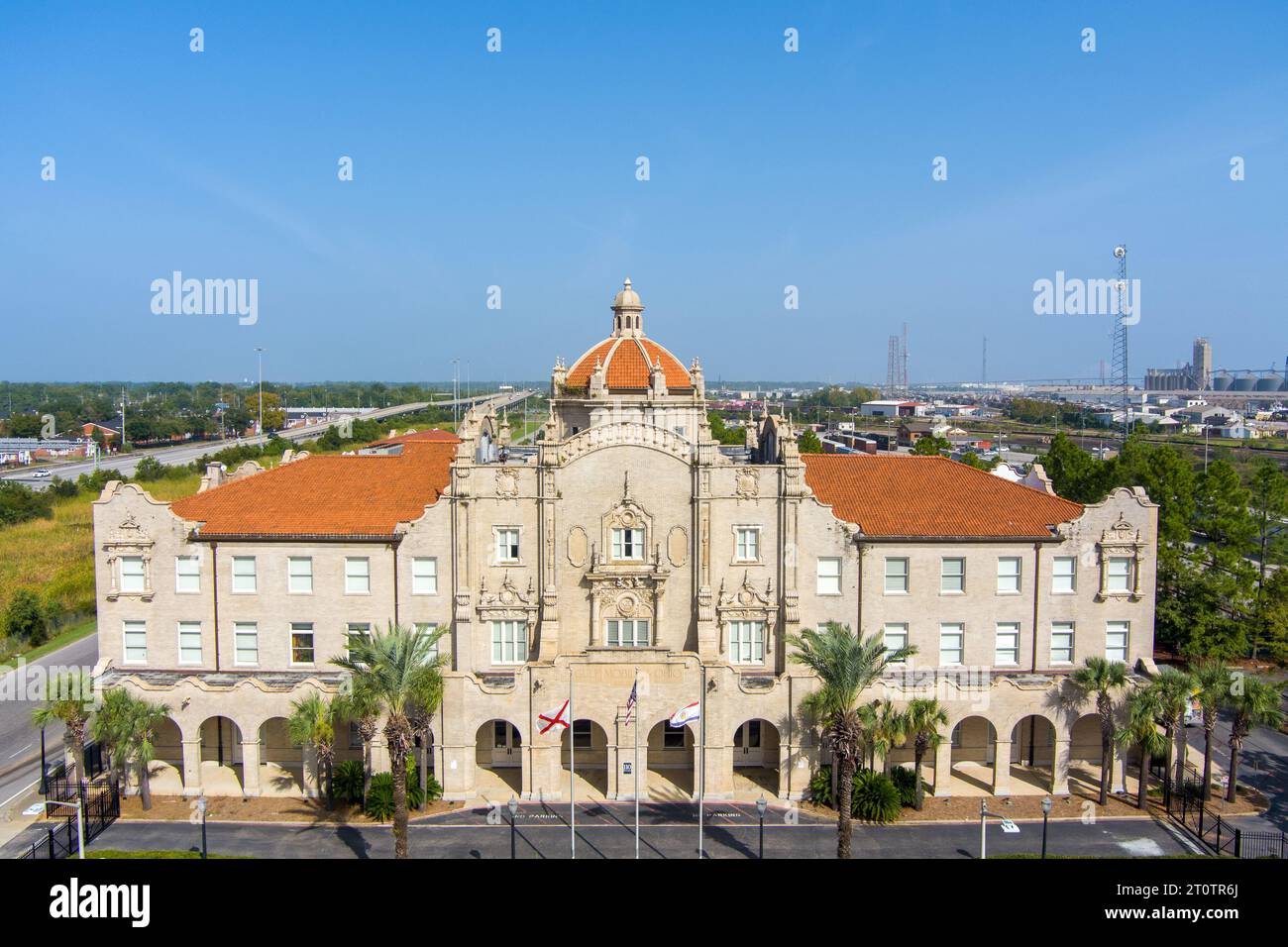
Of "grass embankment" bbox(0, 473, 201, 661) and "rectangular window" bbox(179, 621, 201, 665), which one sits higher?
"rectangular window" bbox(179, 621, 201, 665)

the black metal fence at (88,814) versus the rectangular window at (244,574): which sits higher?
the rectangular window at (244,574)

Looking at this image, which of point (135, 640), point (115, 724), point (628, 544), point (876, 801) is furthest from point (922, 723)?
point (135, 640)

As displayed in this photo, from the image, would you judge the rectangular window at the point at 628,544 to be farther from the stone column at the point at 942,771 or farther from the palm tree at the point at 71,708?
the palm tree at the point at 71,708

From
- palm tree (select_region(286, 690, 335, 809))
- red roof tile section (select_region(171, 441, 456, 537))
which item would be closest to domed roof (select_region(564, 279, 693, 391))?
red roof tile section (select_region(171, 441, 456, 537))

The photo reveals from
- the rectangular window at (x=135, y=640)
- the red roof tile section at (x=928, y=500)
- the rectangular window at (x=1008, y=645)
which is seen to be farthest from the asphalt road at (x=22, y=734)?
the rectangular window at (x=1008, y=645)

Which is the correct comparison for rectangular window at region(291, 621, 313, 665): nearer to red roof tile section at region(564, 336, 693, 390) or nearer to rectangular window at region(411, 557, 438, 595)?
rectangular window at region(411, 557, 438, 595)

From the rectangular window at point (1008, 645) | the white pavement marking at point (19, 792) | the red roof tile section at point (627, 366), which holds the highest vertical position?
the red roof tile section at point (627, 366)
